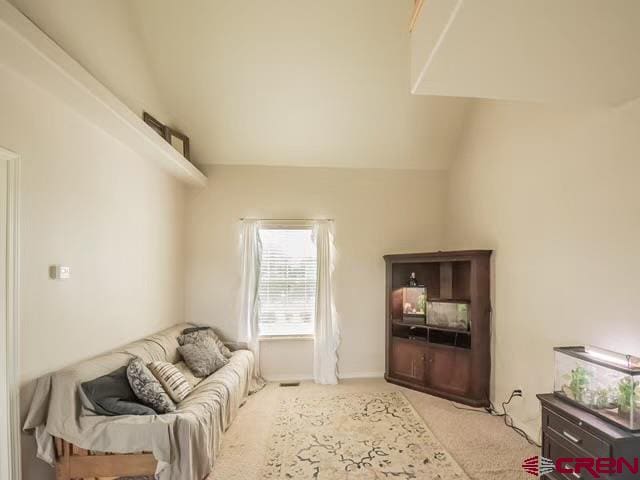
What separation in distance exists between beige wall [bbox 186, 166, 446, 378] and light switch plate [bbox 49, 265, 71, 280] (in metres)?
2.05

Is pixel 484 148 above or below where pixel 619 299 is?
above

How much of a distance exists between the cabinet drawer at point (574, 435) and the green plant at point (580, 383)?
167mm

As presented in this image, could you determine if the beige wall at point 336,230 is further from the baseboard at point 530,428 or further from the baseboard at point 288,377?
the baseboard at point 530,428

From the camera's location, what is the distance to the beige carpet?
7.85 ft

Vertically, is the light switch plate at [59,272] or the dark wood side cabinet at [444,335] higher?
the light switch plate at [59,272]

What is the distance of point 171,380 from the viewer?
266 centimetres

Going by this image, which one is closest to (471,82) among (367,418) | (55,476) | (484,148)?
(484,148)

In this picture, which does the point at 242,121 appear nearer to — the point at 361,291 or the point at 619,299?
the point at 361,291

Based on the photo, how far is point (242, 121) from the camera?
3811mm

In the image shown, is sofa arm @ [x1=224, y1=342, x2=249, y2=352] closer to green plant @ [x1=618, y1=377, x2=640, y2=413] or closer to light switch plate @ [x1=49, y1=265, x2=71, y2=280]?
light switch plate @ [x1=49, y1=265, x2=71, y2=280]

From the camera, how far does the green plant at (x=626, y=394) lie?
1.67 m

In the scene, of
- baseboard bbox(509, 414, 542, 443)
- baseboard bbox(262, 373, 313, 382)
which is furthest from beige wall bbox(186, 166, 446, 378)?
baseboard bbox(509, 414, 542, 443)

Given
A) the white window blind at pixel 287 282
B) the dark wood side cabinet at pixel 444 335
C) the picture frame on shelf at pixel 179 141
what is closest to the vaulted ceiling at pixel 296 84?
the picture frame on shelf at pixel 179 141

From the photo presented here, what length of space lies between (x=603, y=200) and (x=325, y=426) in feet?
9.13
